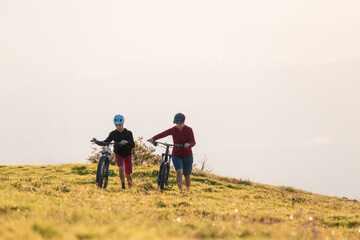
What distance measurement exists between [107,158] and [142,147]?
18.8 meters

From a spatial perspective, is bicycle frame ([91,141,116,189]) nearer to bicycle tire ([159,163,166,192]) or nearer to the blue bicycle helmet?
the blue bicycle helmet

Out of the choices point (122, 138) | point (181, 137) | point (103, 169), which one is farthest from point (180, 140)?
point (103, 169)

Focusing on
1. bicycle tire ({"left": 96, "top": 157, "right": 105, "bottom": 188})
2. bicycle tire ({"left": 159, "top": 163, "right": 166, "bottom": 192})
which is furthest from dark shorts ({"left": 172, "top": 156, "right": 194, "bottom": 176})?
bicycle tire ({"left": 96, "top": 157, "right": 105, "bottom": 188})

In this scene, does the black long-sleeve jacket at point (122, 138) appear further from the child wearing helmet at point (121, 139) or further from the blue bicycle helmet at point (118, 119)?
the blue bicycle helmet at point (118, 119)

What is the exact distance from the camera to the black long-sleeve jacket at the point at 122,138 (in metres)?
14.8

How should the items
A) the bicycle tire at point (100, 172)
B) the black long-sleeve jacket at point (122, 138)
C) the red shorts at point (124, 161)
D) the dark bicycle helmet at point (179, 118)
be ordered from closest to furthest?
the bicycle tire at point (100, 172) < the dark bicycle helmet at point (179, 118) < the black long-sleeve jacket at point (122, 138) < the red shorts at point (124, 161)

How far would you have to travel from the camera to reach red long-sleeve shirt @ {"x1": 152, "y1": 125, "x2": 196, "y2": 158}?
1483cm

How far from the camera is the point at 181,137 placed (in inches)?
583

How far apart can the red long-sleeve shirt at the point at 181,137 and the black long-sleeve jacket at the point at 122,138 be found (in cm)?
90

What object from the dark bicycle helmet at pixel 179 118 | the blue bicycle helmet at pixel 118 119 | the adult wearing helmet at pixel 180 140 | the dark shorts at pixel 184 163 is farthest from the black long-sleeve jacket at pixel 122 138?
the dark bicycle helmet at pixel 179 118

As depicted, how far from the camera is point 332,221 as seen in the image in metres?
13.2

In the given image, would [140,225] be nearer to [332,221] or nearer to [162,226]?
[162,226]

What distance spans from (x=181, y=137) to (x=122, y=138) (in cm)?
212

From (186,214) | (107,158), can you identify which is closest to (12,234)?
(186,214)
